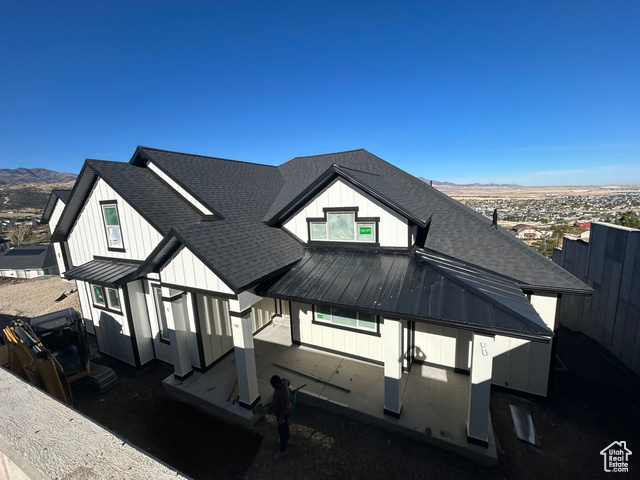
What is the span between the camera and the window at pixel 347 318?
9070mm

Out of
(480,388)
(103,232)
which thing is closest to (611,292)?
(480,388)

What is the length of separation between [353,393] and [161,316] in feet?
22.4

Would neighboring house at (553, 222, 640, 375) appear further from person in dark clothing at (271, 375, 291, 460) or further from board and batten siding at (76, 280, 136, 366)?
board and batten siding at (76, 280, 136, 366)

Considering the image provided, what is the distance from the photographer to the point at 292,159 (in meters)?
17.3

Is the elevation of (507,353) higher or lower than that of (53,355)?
lower

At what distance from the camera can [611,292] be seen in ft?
32.1

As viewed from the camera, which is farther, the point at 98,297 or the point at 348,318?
the point at 98,297

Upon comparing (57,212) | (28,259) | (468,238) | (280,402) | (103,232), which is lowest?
(28,259)

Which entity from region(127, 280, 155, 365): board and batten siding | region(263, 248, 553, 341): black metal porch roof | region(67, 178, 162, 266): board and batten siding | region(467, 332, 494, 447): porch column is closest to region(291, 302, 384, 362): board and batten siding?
region(263, 248, 553, 341): black metal porch roof

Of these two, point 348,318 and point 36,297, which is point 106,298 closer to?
point 348,318

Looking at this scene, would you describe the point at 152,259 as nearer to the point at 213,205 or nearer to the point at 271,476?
the point at 213,205

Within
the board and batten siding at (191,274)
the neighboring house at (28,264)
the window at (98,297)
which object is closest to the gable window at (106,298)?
the window at (98,297)

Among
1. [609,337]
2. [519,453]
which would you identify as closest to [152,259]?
[519,453]

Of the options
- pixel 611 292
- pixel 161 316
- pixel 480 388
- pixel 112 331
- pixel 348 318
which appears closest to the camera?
pixel 480 388
